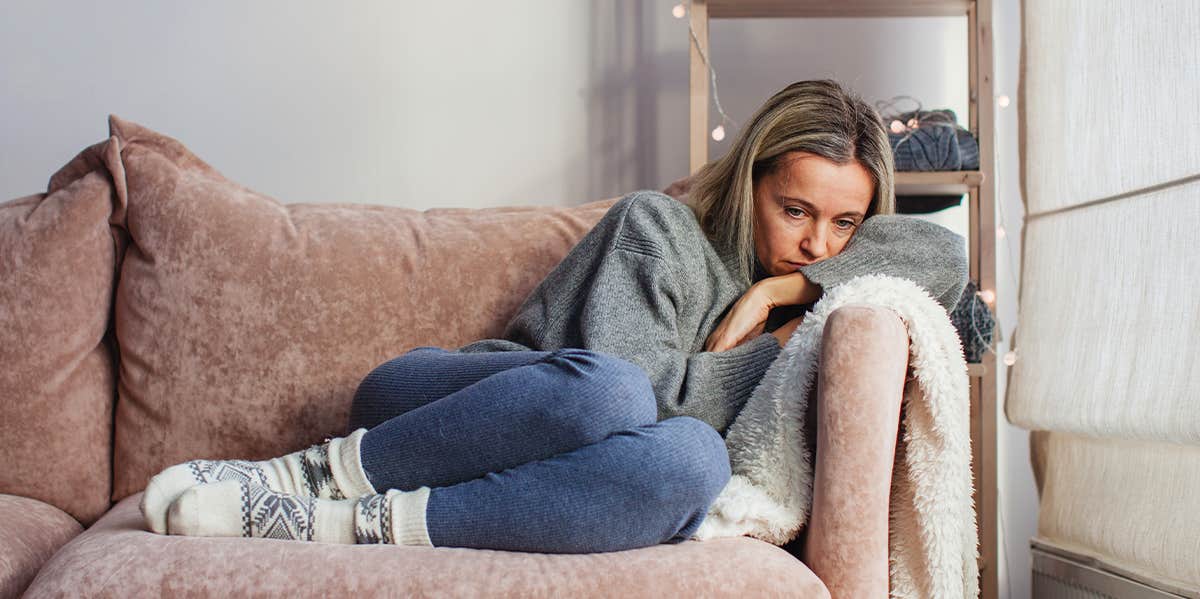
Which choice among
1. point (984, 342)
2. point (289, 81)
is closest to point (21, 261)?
point (289, 81)

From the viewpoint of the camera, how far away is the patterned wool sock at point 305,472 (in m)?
1.02

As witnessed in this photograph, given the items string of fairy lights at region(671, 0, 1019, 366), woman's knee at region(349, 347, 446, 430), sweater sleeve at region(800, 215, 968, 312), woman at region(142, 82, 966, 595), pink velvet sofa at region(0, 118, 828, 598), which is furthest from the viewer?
string of fairy lights at region(671, 0, 1019, 366)

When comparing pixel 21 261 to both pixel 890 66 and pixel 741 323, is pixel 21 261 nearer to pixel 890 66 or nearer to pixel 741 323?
pixel 741 323

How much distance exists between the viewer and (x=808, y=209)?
4.52 ft

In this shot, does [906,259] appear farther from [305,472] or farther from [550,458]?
[305,472]

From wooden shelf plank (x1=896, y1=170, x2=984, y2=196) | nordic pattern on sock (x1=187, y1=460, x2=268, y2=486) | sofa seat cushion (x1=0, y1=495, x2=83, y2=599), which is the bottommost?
sofa seat cushion (x1=0, y1=495, x2=83, y2=599)

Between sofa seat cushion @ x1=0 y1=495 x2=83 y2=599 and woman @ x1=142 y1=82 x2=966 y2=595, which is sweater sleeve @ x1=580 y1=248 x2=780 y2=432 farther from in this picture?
sofa seat cushion @ x1=0 y1=495 x2=83 y2=599

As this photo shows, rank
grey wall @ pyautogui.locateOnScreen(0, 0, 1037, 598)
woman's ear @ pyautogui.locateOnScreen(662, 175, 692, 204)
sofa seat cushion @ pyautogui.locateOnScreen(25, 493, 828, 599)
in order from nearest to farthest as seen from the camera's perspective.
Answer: sofa seat cushion @ pyautogui.locateOnScreen(25, 493, 828, 599)
woman's ear @ pyautogui.locateOnScreen(662, 175, 692, 204)
grey wall @ pyautogui.locateOnScreen(0, 0, 1037, 598)

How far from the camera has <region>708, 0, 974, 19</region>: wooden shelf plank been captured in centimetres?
192

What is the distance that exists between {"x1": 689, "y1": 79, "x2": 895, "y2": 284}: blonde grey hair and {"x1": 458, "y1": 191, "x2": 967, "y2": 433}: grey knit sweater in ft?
0.14

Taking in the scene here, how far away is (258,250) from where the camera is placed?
1.45 m

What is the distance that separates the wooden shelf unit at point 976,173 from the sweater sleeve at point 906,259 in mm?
490

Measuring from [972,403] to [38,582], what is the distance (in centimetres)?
164

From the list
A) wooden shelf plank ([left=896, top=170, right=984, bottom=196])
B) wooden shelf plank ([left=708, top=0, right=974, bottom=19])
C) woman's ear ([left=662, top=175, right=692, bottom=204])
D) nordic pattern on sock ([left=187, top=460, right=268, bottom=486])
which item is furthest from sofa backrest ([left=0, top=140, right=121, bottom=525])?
wooden shelf plank ([left=896, top=170, right=984, bottom=196])
